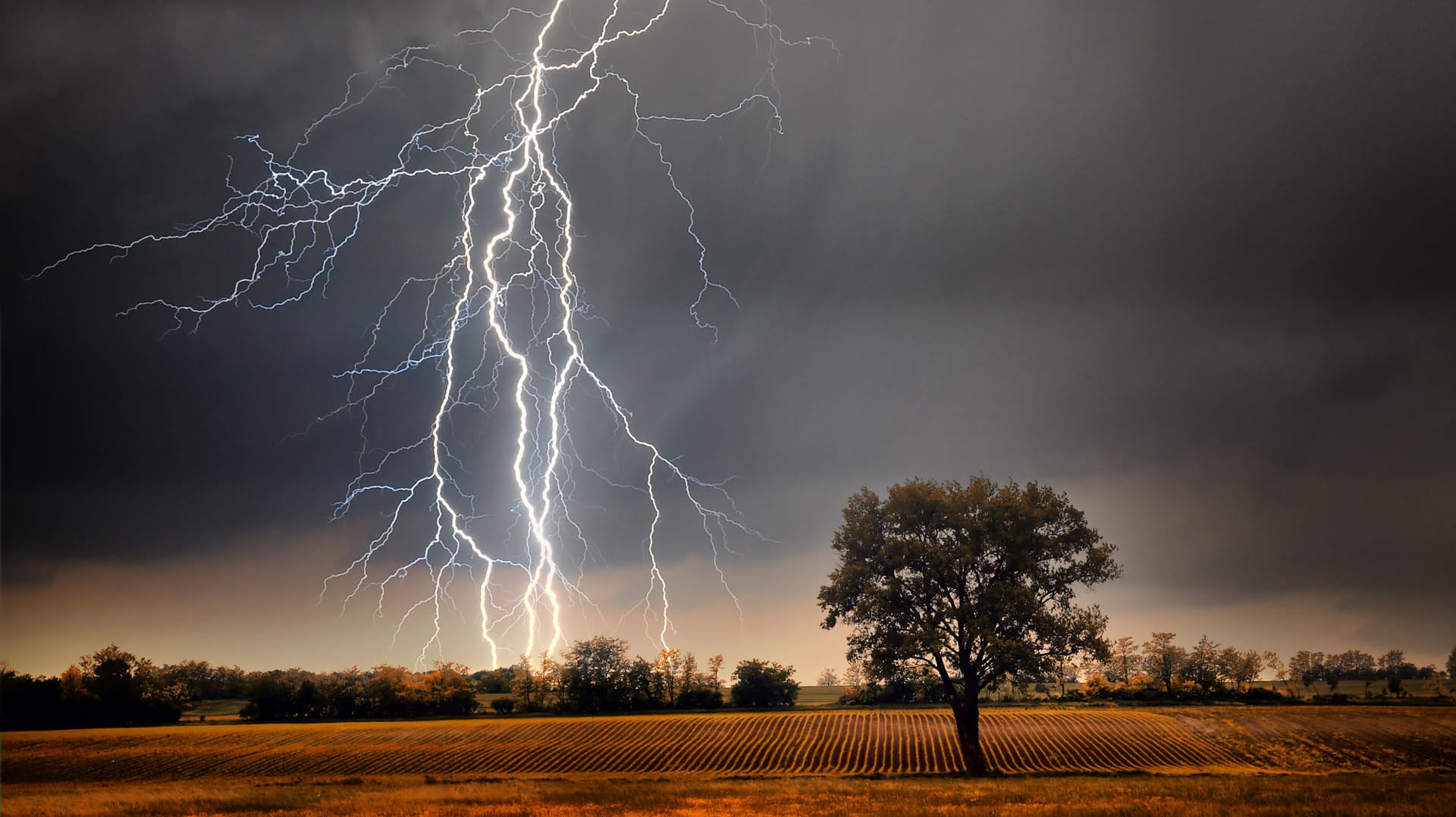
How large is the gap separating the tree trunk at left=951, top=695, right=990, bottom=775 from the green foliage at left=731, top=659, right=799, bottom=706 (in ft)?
133

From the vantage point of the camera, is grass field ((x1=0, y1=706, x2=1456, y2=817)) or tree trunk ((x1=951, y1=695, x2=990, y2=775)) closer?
grass field ((x1=0, y1=706, x2=1456, y2=817))

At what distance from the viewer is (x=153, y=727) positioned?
185ft

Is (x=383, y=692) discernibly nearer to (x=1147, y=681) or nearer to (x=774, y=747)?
(x=774, y=747)

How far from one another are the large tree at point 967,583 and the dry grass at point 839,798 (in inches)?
143

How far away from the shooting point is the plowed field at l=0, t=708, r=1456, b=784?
108ft

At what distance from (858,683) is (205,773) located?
41.1 metres

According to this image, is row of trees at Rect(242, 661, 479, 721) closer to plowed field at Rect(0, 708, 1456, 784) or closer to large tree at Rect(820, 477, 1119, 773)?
plowed field at Rect(0, 708, 1456, 784)

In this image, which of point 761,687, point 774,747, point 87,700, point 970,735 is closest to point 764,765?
point 774,747

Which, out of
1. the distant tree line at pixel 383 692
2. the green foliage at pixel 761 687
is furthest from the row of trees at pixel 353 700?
the green foliage at pixel 761 687

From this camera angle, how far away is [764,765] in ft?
111

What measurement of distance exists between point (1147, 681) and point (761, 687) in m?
30.6

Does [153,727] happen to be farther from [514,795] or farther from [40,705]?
[514,795]

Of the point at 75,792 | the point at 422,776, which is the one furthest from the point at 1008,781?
the point at 75,792

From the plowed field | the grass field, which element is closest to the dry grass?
the grass field
